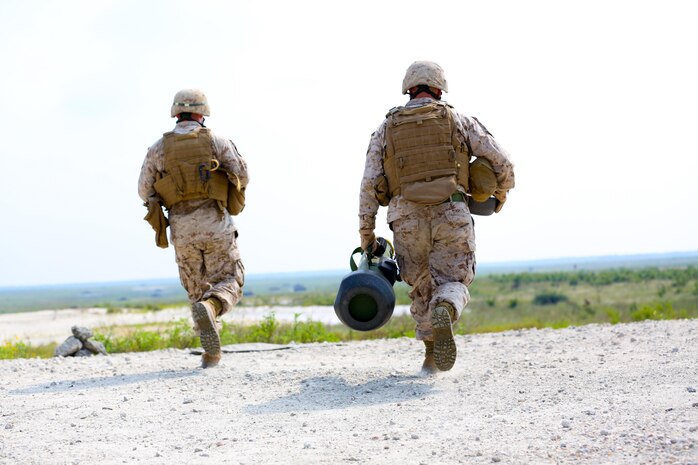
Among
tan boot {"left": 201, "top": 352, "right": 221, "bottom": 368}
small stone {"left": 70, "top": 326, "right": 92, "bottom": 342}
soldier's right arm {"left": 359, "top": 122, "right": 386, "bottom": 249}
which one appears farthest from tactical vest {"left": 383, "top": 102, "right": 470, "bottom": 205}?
small stone {"left": 70, "top": 326, "right": 92, "bottom": 342}

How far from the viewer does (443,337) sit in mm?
5676

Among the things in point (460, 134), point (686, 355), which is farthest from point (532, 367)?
point (460, 134)

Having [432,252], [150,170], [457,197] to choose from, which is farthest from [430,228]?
[150,170]

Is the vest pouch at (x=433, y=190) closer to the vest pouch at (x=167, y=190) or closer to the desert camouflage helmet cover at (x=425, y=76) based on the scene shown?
the desert camouflage helmet cover at (x=425, y=76)

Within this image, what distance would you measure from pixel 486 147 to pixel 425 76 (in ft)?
2.55

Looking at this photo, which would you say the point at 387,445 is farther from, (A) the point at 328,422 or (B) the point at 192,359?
(B) the point at 192,359

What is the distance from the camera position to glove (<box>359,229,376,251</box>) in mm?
6445

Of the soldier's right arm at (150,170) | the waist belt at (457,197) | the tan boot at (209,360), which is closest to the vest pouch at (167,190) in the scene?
the soldier's right arm at (150,170)

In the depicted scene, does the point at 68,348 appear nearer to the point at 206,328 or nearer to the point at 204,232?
the point at 204,232

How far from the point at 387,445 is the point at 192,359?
16.0ft

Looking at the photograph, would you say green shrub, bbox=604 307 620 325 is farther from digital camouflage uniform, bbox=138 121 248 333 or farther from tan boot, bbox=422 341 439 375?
digital camouflage uniform, bbox=138 121 248 333

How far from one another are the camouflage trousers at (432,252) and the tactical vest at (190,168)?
1937 millimetres

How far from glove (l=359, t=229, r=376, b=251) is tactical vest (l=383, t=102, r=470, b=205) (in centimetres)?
47

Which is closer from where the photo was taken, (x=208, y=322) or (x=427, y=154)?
(x=427, y=154)
